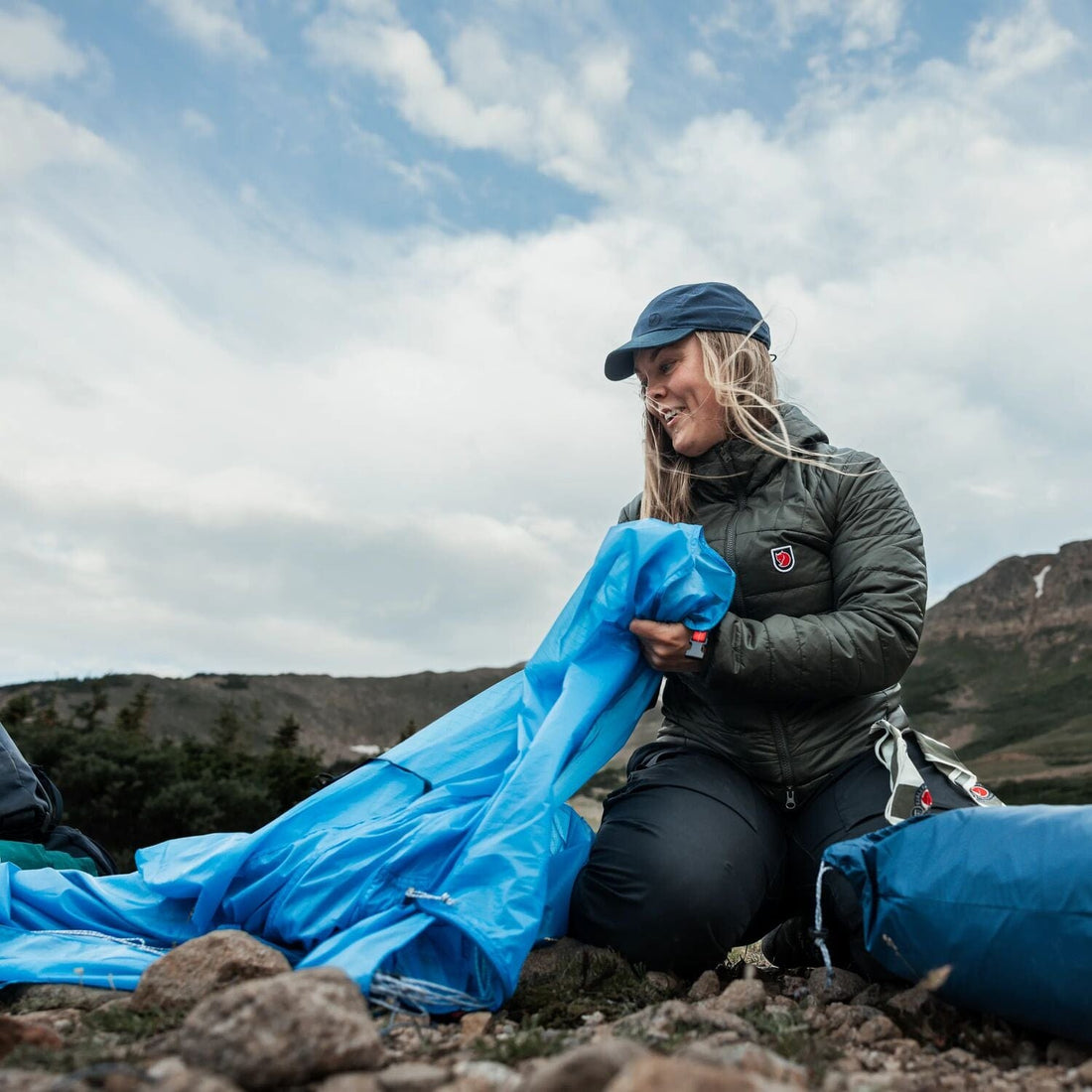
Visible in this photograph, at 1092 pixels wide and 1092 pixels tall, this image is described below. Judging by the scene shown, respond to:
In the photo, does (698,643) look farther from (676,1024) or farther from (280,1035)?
(280,1035)

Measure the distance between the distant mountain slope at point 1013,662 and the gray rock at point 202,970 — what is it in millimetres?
19575

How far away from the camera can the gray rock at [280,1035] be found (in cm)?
142

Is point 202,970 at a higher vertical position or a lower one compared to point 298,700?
lower

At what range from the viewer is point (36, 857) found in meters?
3.12

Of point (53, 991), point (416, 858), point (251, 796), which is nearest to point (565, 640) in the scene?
point (416, 858)

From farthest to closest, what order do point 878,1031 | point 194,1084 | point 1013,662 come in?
point 1013,662 → point 878,1031 → point 194,1084

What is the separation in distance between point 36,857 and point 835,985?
7.79ft

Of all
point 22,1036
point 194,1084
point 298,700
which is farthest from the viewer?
point 298,700

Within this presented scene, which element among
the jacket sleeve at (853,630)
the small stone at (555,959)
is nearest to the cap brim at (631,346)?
the jacket sleeve at (853,630)

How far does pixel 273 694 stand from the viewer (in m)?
19.4

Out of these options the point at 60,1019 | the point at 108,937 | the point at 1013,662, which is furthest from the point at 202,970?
the point at 1013,662

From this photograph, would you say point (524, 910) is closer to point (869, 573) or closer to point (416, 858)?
point (416, 858)

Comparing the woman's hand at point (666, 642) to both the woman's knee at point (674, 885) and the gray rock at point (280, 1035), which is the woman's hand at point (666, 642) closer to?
the woman's knee at point (674, 885)

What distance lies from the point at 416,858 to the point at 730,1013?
2.72 ft
